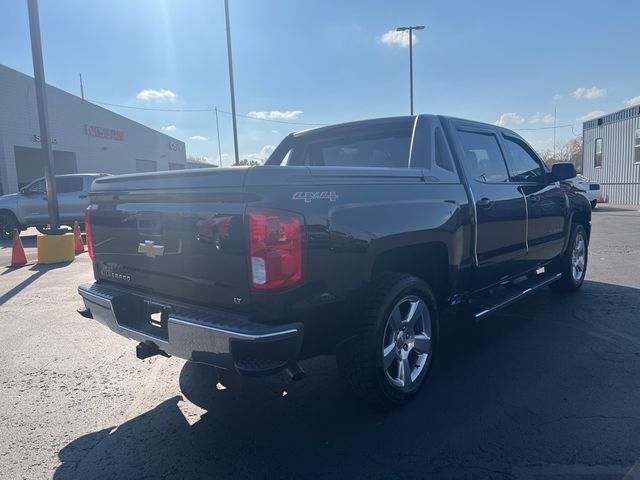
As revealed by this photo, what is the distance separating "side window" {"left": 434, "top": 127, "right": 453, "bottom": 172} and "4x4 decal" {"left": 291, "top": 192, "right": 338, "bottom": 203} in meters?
1.41

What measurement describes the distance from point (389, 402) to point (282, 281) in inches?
46.5

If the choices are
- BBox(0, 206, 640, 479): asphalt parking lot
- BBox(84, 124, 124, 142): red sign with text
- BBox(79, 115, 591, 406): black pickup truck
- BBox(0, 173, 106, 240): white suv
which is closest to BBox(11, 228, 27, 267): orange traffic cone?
BBox(0, 173, 106, 240): white suv

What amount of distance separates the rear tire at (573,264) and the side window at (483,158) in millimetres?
1904

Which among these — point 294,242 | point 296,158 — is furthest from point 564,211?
point 294,242

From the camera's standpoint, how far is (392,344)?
321 centimetres

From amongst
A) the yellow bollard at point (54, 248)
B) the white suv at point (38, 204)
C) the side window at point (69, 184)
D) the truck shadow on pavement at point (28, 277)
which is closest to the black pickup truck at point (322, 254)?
the truck shadow on pavement at point (28, 277)

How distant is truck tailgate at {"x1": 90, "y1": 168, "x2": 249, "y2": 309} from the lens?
2660 millimetres

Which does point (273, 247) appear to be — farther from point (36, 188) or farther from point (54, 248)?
point (36, 188)

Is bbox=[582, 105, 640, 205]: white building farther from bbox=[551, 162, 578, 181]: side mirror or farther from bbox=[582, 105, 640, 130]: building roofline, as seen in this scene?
bbox=[551, 162, 578, 181]: side mirror

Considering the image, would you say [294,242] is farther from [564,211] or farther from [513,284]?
[564,211]

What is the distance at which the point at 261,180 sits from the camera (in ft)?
8.54

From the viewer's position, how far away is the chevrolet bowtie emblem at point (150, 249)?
3.06 meters

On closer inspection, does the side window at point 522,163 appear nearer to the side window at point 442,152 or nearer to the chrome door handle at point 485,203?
the chrome door handle at point 485,203

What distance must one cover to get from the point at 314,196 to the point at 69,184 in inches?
556
